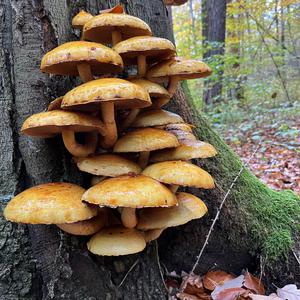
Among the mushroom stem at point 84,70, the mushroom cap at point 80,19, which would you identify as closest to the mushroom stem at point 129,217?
the mushroom stem at point 84,70

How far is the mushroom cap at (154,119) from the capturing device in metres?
2.01

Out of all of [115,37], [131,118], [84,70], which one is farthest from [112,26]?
[131,118]

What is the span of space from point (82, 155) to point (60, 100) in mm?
350

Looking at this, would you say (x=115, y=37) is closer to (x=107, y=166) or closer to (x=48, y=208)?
(x=107, y=166)

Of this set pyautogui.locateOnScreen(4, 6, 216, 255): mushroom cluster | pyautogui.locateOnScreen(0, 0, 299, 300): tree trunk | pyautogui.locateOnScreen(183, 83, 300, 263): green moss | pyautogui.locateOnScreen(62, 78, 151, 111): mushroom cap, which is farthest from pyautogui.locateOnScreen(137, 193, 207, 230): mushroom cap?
pyautogui.locateOnScreen(183, 83, 300, 263): green moss

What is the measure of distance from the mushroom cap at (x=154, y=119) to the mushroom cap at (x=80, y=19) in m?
0.71

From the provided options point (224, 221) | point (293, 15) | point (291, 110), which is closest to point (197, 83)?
point (293, 15)

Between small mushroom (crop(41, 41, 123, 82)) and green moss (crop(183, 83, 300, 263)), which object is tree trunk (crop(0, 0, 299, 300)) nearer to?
small mushroom (crop(41, 41, 123, 82))

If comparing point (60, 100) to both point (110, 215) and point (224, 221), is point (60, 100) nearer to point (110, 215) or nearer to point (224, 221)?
point (110, 215)

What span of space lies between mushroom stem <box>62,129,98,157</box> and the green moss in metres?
1.15

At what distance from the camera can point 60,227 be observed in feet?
6.04

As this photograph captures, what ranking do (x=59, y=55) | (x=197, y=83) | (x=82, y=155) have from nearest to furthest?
1. (x=59, y=55)
2. (x=82, y=155)
3. (x=197, y=83)

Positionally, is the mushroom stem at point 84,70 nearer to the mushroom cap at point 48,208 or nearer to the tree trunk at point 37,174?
the tree trunk at point 37,174

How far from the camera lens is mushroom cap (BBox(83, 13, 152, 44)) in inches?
75.6
